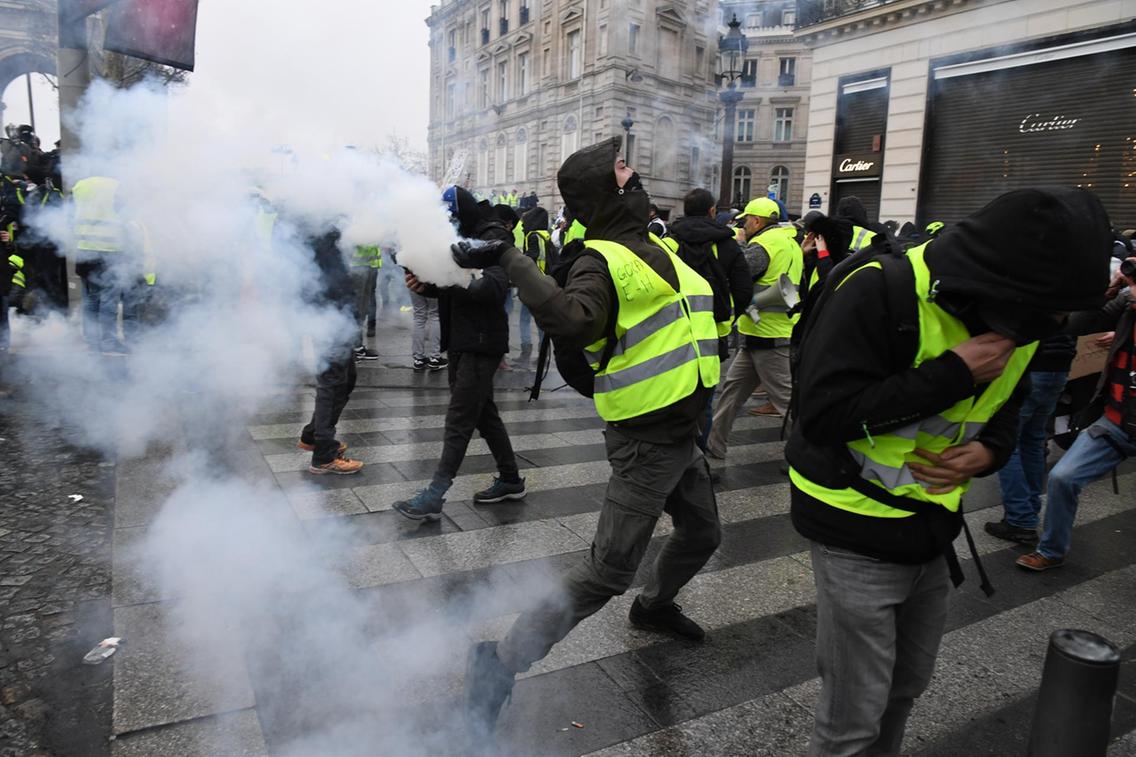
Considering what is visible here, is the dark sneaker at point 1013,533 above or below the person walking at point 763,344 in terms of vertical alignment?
below

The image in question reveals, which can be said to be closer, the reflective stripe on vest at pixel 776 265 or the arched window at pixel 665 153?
the reflective stripe on vest at pixel 776 265

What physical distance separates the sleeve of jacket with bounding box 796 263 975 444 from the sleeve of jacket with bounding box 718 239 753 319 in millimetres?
3767

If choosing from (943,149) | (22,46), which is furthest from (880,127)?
(22,46)

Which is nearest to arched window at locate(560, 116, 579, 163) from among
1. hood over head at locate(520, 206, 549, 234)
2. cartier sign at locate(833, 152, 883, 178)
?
hood over head at locate(520, 206, 549, 234)

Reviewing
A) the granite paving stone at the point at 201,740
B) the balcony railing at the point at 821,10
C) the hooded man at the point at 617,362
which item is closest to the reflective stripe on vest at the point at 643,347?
the hooded man at the point at 617,362

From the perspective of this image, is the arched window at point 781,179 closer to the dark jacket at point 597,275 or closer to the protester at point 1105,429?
the protester at point 1105,429

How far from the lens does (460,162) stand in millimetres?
5215

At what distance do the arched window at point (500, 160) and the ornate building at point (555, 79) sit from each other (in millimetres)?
23

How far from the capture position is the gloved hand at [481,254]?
2753mm

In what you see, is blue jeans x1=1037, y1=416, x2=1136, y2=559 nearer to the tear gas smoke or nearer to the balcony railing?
the tear gas smoke

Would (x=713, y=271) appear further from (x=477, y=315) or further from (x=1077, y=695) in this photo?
(x=1077, y=695)

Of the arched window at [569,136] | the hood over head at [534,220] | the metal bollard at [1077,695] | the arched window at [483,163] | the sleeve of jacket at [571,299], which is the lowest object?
the metal bollard at [1077,695]

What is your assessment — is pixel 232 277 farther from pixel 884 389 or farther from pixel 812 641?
pixel 884 389

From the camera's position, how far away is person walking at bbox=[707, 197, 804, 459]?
5.89 meters
